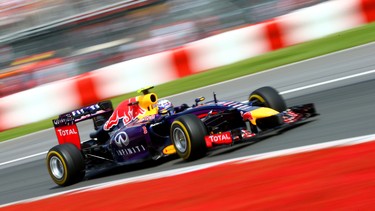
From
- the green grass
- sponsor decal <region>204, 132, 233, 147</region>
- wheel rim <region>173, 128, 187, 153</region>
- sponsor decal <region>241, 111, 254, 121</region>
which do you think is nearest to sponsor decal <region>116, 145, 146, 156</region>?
wheel rim <region>173, 128, 187, 153</region>

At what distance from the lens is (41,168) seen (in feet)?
33.2

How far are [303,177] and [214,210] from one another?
694 millimetres

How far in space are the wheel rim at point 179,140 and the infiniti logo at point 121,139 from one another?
87cm

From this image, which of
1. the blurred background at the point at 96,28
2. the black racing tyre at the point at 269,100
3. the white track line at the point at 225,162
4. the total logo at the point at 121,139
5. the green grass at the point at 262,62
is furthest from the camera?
the blurred background at the point at 96,28

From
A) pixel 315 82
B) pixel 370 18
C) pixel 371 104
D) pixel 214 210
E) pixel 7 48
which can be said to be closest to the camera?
pixel 214 210

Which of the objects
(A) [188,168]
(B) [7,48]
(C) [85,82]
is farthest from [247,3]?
(A) [188,168]

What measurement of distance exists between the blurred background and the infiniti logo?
6.77 metres

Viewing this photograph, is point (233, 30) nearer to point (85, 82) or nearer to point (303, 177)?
point (85, 82)

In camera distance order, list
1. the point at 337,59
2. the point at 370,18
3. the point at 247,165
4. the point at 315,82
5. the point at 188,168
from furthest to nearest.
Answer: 1. the point at 370,18
2. the point at 337,59
3. the point at 315,82
4. the point at 188,168
5. the point at 247,165

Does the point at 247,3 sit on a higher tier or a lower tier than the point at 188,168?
higher

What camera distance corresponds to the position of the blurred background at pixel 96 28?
15023 mm

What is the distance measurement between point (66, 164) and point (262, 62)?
6202 mm

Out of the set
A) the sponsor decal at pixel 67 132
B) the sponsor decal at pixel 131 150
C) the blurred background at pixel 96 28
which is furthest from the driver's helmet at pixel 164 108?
the blurred background at pixel 96 28

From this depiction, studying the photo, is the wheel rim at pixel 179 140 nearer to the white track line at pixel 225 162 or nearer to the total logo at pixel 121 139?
the white track line at pixel 225 162
